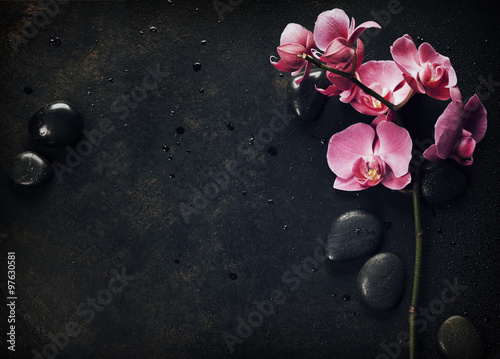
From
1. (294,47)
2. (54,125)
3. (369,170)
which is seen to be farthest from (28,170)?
(369,170)

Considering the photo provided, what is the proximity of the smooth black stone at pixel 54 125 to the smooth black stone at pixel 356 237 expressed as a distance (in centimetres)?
80

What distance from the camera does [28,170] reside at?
984mm

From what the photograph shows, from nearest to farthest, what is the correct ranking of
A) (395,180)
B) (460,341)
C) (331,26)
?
(331,26)
(395,180)
(460,341)

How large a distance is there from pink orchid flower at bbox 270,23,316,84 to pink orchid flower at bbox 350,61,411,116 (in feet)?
0.48

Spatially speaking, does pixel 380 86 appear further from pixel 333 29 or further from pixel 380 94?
pixel 333 29

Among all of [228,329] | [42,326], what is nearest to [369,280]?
[228,329]

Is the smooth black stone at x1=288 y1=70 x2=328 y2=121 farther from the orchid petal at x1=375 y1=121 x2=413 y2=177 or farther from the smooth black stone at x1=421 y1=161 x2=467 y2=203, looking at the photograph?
the smooth black stone at x1=421 y1=161 x2=467 y2=203

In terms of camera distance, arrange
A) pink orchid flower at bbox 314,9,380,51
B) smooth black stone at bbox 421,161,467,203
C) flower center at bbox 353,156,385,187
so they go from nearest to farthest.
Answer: pink orchid flower at bbox 314,9,380,51 → flower center at bbox 353,156,385,187 → smooth black stone at bbox 421,161,467,203

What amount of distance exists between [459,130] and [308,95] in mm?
380

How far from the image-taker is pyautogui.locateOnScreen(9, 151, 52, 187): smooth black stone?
3.22 feet

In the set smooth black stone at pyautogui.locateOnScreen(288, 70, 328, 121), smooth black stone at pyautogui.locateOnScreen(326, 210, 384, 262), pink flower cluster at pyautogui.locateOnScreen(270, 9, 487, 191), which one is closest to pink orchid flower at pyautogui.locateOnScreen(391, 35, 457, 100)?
pink flower cluster at pyautogui.locateOnScreen(270, 9, 487, 191)

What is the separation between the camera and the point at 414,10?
98cm

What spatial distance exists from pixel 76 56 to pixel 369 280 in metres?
1.05

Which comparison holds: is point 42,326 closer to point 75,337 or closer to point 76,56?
point 75,337
